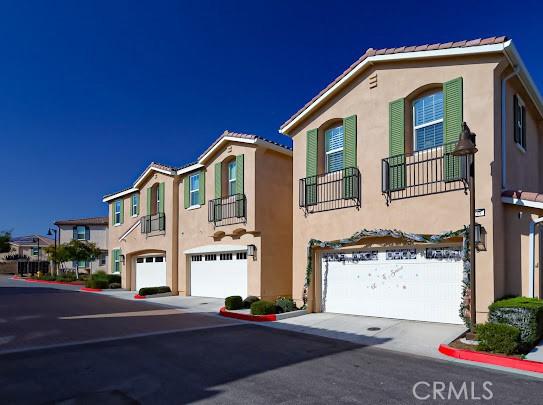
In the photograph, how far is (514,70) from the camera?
11195 millimetres

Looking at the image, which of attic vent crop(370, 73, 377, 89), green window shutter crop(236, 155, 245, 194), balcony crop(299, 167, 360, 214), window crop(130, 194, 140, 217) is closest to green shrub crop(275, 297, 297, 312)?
balcony crop(299, 167, 360, 214)

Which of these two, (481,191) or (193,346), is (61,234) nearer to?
(193,346)

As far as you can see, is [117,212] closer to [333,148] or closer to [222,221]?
[222,221]

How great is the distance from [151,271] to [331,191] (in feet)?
47.1

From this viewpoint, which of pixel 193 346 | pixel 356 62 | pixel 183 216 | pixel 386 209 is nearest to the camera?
pixel 193 346

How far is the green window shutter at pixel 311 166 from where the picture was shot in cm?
1476

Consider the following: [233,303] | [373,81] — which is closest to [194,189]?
[233,303]

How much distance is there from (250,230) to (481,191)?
343 inches

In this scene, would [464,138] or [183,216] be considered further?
[183,216]

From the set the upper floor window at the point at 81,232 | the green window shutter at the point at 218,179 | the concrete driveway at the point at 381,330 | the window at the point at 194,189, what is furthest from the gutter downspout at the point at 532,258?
the upper floor window at the point at 81,232

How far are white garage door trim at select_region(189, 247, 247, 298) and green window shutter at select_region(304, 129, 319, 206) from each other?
181 inches

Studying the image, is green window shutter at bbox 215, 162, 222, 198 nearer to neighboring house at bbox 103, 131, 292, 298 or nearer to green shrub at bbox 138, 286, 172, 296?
neighboring house at bbox 103, 131, 292, 298

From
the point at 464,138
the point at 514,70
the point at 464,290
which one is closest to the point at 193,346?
the point at 464,290

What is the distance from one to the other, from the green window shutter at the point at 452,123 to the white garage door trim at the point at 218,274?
368 inches
